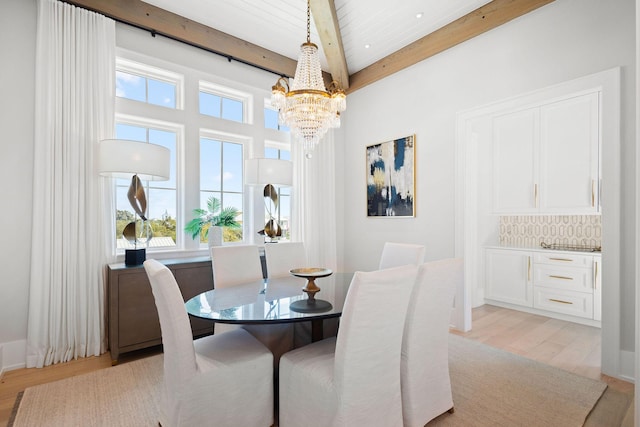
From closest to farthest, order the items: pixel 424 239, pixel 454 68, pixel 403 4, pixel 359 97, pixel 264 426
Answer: pixel 264 426 < pixel 403 4 < pixel 454 68 < pixel 424 239 < pixel 359 97

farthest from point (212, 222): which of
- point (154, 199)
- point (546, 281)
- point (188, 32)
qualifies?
point (546, 281)

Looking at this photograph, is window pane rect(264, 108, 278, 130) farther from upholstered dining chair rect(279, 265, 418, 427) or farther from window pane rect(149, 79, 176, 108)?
upholstered dining chair rect(279, 265, 418, 427)

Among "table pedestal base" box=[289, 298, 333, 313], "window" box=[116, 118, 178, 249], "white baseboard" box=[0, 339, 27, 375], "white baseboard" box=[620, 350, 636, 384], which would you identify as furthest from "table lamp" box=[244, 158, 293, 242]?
"white baseboard" box=[620, 350, 636, 384]

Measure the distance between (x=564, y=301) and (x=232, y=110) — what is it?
4625 mm

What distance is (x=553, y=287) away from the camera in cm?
388

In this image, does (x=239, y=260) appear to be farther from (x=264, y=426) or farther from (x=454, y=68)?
(x=454, y=68)

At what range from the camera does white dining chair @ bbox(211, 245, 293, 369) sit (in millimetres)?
2199

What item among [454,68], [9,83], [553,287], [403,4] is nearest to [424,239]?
[553,287]

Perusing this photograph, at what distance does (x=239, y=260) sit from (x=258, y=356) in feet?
3.67

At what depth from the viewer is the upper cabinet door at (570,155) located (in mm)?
3316

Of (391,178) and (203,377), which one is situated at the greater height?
(391,178)

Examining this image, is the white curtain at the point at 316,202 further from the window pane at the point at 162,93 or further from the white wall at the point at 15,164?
the white wall at the point at 15,164

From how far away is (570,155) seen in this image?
3.51m

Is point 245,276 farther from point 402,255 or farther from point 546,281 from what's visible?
point 546,281
